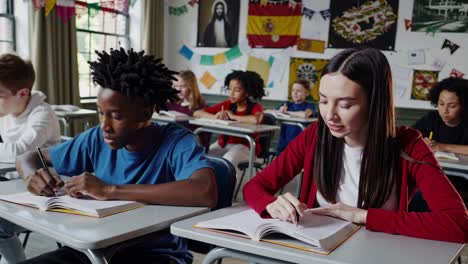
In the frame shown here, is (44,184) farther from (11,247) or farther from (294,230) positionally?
(294,230)

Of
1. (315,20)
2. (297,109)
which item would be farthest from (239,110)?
(315,20)

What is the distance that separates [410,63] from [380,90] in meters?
4.70

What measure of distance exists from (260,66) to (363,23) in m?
1.50

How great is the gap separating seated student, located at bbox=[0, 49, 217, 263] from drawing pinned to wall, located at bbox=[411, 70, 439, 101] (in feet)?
15.4

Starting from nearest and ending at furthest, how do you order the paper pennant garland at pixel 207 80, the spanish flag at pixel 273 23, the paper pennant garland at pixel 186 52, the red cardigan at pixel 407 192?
the red cardigan at pixel 407 192
the spanish flag at pixel 273 23
the paper pennant garland at pixel 207 80
the paper pennant garland at pixel 186 52

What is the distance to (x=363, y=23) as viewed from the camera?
571 cm

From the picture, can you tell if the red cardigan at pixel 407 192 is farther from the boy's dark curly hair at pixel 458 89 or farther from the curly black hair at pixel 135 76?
the boy's dark curly hair at pixel 458 89

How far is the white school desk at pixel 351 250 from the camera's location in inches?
36.7

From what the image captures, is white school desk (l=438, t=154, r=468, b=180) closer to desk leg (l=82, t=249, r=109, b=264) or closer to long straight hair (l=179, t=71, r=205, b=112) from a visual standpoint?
desk leg (l=82, t=249, r=109, b=264)

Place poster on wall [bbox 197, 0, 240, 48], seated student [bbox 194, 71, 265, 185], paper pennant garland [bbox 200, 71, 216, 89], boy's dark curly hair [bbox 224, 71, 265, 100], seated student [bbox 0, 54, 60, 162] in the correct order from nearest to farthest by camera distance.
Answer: seated student [bbox 0, 54, 60, 162] → seated student [bbox 194, 71, 265, 185] → boy's dark curly hair [bbox 224, 71, 265, 100] → poster on wall [bbox 197, 0, 240, 48] → paper pennant garland [bbox 200, 71, 216, 89]

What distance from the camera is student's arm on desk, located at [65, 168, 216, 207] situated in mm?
1265

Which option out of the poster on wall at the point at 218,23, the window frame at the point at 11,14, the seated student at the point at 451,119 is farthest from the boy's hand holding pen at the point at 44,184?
the poster on wall at the point at 218,23

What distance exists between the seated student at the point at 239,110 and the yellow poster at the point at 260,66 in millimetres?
2054

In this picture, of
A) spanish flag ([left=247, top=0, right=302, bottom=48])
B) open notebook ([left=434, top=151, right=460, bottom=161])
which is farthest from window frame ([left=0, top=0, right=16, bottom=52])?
open notebook ([left=434, top=151, right=460, bottom=161])
